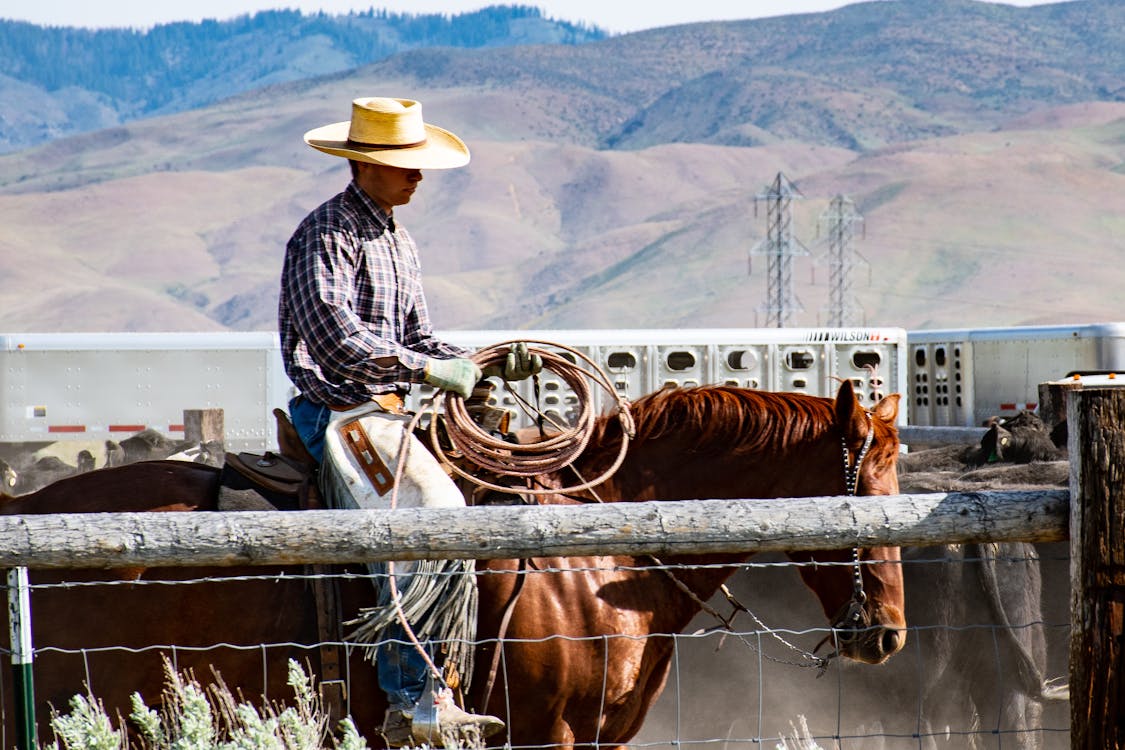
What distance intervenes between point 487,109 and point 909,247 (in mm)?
99935

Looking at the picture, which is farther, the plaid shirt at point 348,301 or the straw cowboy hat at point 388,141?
the straw cowboy hat at point 388,141

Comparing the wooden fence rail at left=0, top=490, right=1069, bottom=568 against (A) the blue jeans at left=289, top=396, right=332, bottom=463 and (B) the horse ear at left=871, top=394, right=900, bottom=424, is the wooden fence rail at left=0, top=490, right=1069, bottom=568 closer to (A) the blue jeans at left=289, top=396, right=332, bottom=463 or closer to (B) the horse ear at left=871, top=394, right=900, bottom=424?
(A) the blue jeans at left=289, top=396, right=332, bottom=463

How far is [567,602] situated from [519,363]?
0.84 m

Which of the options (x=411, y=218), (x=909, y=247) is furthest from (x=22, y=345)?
(x=411, y=218)

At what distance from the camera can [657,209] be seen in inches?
6112

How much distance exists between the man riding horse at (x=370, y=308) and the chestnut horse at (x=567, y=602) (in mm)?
224

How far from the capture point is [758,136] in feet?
573

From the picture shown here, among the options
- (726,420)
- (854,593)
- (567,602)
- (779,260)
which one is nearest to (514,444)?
(567,602)

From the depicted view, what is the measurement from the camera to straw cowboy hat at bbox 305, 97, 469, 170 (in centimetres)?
441

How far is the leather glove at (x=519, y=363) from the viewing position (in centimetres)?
457

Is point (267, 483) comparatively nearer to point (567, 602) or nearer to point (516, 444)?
point (516, 444)

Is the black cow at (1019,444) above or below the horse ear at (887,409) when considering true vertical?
below

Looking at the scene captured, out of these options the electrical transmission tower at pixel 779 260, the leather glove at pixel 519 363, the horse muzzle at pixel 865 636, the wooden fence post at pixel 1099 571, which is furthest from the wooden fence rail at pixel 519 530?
the electrical transmission tower at pixel 779 260

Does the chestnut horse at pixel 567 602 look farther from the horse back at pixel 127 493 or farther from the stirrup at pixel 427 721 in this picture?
the stirrup at pixel 427 721
